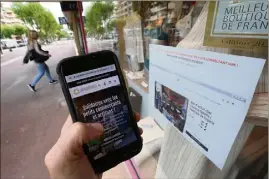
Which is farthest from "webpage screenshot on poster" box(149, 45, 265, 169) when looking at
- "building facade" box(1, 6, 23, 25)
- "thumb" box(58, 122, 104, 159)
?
"building facade" box(1, 6, 23, 25)

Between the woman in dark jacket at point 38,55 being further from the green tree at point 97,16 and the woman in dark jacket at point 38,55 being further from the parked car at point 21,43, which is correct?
the green tree at point 97,16

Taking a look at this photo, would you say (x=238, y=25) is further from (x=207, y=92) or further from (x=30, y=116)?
(x=30, y=116)

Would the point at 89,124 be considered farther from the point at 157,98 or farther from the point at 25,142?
the point at 25,142

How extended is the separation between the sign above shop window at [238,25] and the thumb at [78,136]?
253 mm

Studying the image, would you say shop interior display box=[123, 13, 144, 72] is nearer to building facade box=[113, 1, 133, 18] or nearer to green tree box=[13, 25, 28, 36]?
building facade box=[113, 1, 133, 18]

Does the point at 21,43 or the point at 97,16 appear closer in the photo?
the point at 21,43

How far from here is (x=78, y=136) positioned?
0.28 m

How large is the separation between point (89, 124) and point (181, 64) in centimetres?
20

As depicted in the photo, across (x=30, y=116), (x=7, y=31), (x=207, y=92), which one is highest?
(x=7, y=31)

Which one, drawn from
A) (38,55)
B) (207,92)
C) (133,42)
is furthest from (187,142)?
(133,42)

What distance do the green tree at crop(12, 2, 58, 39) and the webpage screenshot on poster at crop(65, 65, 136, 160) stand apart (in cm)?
23

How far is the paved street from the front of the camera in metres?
0.47

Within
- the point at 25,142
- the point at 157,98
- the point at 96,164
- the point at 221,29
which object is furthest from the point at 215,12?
the point at 25,142

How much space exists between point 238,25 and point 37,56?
466 millimetres
